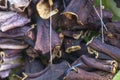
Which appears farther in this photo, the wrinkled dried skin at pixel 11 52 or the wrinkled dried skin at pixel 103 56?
the wrinkled dried skin at pixel 11 52

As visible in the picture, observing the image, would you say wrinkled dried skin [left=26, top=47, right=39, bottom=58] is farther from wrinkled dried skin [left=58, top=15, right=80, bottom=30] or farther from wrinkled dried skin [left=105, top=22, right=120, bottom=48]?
wrinkled dried skin [left=105, top=22, right=120, bottom=48]

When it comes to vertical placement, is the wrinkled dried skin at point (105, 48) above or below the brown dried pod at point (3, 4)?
below

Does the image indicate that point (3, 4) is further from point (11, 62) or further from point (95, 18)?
point (95, 18)

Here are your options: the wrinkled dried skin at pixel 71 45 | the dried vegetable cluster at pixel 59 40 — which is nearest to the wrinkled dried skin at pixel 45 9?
the dried vegetable cluster at pixel 59 40

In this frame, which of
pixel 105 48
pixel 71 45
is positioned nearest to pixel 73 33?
pixel 71 45

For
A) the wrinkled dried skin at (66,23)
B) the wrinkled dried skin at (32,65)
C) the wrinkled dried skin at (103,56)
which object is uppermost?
the wrinkled dried skin at (66,23)

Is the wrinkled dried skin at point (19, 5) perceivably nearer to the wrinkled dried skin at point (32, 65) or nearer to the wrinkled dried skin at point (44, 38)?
the wrinkled dried skin at point (44, 38)
